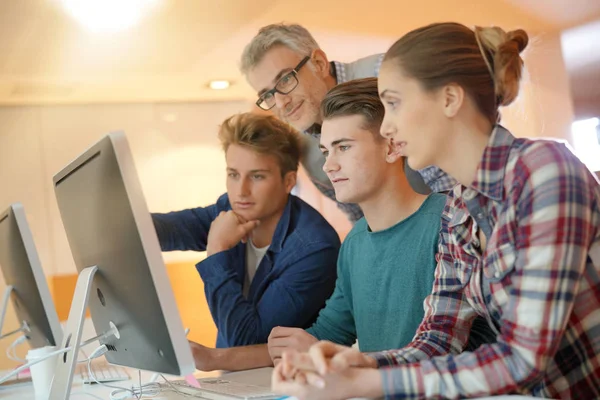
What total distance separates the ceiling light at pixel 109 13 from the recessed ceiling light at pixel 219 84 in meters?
0.51

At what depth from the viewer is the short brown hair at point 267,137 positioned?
202 cm

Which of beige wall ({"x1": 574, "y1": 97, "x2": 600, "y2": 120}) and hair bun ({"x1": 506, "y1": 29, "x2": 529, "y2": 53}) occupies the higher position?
beige wall ({"x1": 574, "y1": 97, "x2": 600, "y2": 120})

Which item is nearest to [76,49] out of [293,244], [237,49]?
[237,49]

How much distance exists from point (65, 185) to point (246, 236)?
89 centimetres

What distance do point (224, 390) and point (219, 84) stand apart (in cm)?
255

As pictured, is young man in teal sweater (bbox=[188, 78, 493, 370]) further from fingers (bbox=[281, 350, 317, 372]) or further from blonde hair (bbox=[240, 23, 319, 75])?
fingers (bbox=[281, 350, 317, 372])

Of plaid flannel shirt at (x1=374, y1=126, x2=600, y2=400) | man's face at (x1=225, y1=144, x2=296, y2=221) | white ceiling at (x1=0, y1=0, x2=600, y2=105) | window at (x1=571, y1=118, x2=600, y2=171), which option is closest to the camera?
plaid flannel shirt at (x1=374, y1=126, x2=600, y2=400)

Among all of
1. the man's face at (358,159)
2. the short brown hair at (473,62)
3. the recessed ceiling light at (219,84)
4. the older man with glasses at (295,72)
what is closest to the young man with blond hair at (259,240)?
the older man with glasses at (295,72)

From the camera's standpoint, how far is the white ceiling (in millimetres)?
2525

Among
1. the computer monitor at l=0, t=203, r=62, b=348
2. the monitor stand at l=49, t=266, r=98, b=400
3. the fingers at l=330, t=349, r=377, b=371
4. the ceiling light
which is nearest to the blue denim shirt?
the computer monitor at l=0, t=203, r=62, b=348

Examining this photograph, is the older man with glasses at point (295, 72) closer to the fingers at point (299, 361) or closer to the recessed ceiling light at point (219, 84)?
the fingers at point (299, 361)

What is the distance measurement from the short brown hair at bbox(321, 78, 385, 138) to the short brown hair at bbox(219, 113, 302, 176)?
51 cm

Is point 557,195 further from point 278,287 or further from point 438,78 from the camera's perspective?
point 278,287

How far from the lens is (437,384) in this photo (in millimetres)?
901
